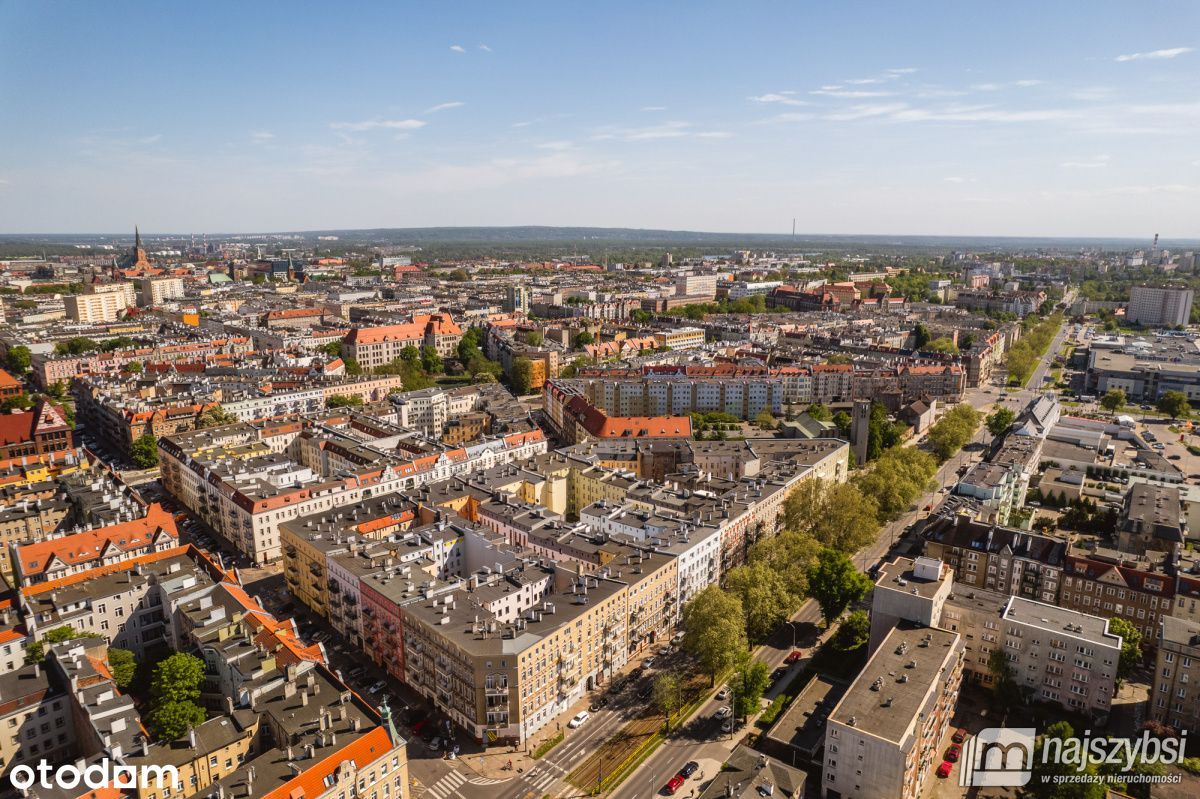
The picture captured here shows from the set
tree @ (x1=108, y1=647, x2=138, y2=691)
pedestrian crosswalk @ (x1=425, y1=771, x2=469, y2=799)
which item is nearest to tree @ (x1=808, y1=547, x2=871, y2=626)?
pedestrian crosswalk @ (x1=425, y1=771, x2=469, y2=799)

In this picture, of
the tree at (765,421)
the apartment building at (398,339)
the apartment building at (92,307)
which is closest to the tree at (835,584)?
the tree at (765,421)

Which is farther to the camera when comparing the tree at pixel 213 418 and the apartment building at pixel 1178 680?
the tree at pixel 213 418

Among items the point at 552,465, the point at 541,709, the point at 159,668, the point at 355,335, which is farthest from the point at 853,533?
the point at 355,335

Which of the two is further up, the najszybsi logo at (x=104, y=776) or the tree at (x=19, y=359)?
the tree at (x=19, y=359)

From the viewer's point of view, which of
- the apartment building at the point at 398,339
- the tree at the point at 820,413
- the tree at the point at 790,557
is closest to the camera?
the tree at the point at 790,557

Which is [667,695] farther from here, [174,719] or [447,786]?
[174,719]

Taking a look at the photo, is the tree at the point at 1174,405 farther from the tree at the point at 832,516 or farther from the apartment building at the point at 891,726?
the apartment building at the point at 891,726

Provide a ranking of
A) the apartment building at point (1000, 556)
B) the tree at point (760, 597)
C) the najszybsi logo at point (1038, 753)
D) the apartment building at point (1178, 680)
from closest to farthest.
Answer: the najszybsi logo at point (1038, 753)
the apartment building at point (1178, 680)
the tree at point (760, 597)
the apartment building at point (1000, 556)
